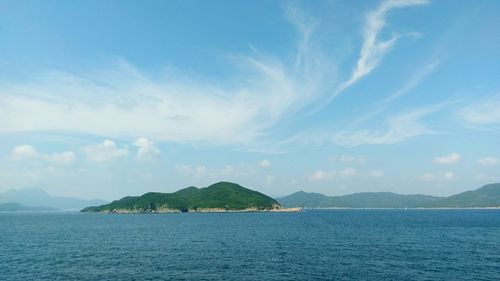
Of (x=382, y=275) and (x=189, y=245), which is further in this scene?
(x=189, y=245)

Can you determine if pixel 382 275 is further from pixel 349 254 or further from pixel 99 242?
pixel 99 242

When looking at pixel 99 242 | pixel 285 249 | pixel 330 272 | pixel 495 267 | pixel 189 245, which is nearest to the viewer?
pixel 330 272

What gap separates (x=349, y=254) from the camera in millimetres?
101875

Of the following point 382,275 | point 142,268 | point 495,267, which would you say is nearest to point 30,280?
point 142,268

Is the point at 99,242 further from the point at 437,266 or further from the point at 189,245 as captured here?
the point at 437,266

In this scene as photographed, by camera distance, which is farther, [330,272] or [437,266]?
[437,266]

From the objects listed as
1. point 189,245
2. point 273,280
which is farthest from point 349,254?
point 189,245

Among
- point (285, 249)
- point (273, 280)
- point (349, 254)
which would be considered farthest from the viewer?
point (285, 249)

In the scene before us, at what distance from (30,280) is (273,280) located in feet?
168

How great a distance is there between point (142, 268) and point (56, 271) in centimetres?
1947

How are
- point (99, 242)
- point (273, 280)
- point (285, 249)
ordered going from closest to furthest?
point (273, 280) → point (285, 249) → point (99, 242)

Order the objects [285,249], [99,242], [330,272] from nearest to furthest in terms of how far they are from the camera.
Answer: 1. [330,272]
2. [285,249]
3. [99,242]

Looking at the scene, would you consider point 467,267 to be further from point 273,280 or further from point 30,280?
point 30,280

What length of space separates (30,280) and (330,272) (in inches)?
2552
